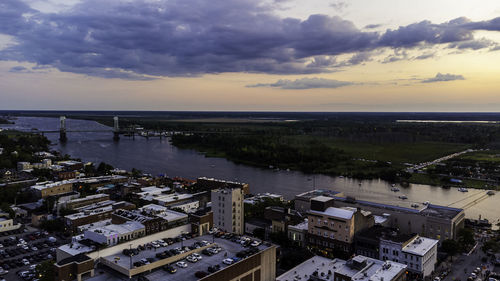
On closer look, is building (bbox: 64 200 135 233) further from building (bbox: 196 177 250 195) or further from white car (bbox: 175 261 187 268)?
white car (bbox: 175 261 187 268)

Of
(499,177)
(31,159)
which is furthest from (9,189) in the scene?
(499,177)

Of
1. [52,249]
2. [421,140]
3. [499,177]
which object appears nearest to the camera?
[52,249]

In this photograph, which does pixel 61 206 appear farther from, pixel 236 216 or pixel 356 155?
pixel 356 155

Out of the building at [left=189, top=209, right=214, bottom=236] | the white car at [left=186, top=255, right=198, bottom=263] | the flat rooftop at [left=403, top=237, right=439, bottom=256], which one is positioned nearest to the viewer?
the white car at [left=186, top=255, right=198, bottom=263]

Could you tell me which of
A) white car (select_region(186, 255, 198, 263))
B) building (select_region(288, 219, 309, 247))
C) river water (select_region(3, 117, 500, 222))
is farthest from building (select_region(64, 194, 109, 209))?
white car (select_region(186, 255, 198, 263))

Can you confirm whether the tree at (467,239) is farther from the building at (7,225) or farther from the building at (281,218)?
the building at (7,225)

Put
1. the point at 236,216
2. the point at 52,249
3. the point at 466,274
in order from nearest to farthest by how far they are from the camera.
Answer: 1. the point at 466,274
2. the point at 52,249
3. the point at 236,216

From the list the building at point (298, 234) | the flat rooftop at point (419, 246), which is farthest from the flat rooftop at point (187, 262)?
the flat rooftop at point (419, 246)
